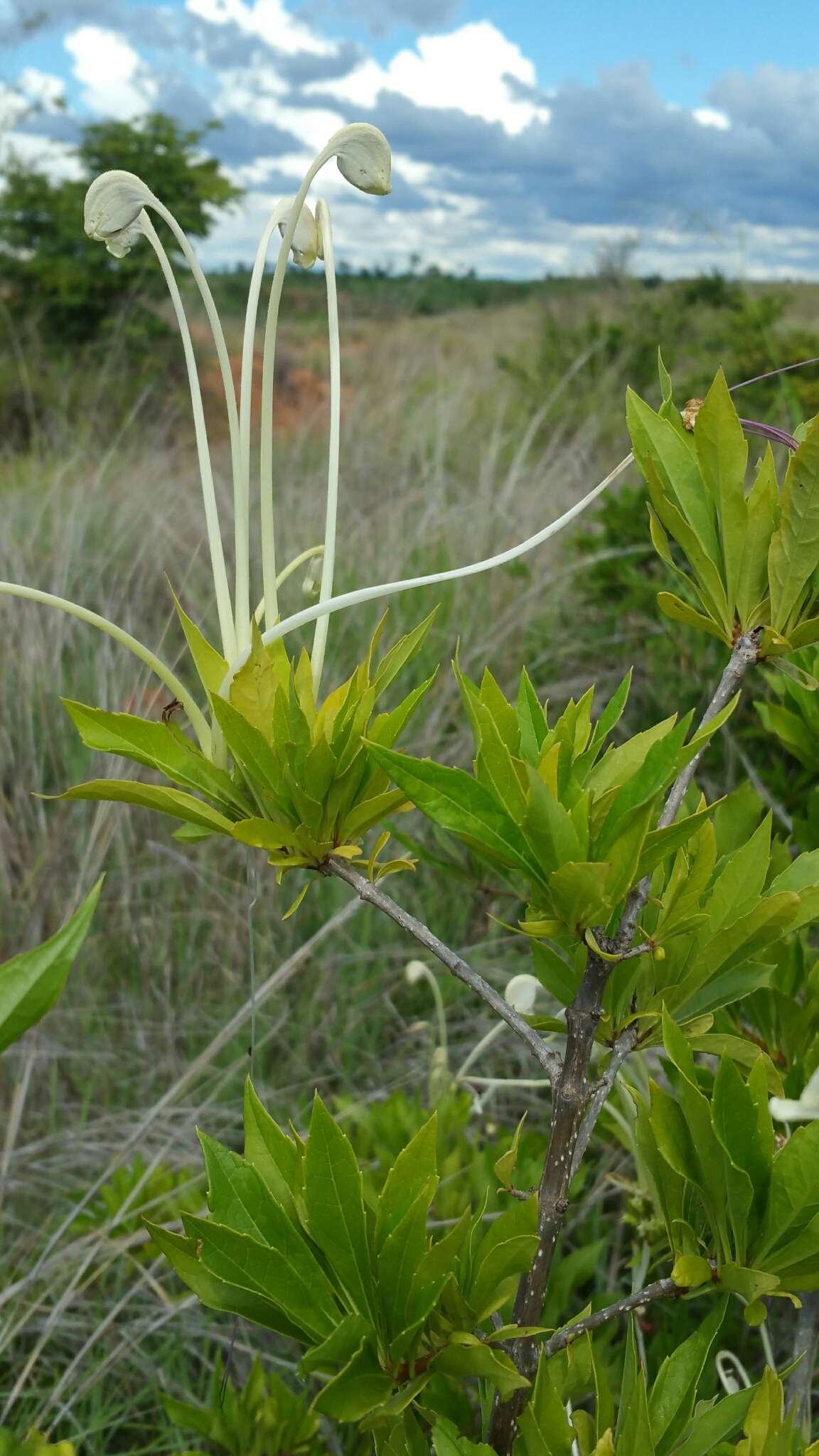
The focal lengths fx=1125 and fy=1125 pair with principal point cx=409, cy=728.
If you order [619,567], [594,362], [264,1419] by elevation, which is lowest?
[264,1419]

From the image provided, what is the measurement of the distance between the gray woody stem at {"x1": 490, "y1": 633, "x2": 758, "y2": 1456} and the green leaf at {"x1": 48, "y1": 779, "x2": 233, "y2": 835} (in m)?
0.16

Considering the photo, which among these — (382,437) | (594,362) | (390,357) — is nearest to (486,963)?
(382,437)

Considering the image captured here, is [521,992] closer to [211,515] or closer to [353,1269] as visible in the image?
[353,1269]

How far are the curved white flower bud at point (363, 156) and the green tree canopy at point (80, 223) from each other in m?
6.82

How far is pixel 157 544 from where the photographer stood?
2389mm

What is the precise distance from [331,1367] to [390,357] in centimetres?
658

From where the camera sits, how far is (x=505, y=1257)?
Answer: 1.48 ft

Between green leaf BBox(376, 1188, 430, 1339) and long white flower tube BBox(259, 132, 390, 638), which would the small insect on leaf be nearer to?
long white flower tube BBox(259, 132, 390, 638)

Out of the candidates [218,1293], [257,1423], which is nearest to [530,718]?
[218,1293]

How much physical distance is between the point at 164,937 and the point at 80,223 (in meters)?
6.33

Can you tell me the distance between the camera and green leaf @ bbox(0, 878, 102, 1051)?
0.42m

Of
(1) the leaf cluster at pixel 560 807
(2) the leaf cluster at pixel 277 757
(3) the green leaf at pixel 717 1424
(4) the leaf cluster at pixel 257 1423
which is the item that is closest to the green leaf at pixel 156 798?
(2) the leaf cluster at pixel 277 757

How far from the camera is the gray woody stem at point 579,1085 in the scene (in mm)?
449

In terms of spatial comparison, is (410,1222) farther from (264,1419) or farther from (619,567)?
(619,567)
